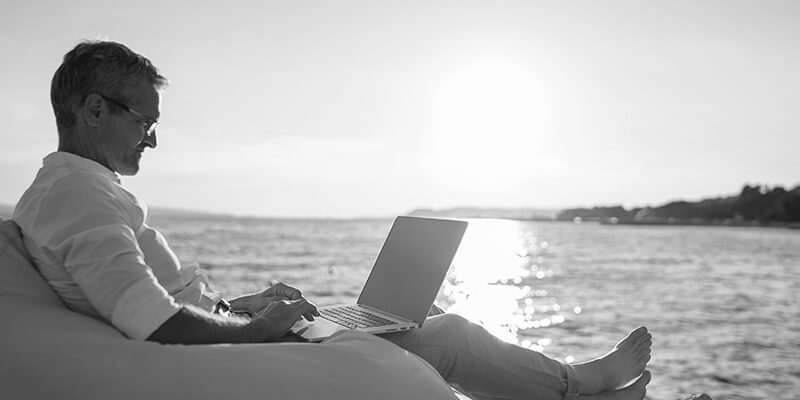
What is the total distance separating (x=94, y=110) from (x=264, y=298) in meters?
0.90

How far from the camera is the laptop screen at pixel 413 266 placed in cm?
242

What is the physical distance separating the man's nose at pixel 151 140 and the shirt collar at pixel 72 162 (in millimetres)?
190

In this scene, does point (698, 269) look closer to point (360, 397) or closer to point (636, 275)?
point (636, 275)

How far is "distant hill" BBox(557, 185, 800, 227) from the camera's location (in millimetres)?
56706

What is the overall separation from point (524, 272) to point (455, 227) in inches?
569

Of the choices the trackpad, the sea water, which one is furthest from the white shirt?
the sea water

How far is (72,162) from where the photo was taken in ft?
6.08

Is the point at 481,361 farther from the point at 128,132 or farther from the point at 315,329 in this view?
the point at 128,132

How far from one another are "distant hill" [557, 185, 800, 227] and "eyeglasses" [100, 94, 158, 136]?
2428 inches

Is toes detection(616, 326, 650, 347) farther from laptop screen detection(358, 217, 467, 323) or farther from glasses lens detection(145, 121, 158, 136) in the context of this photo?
glasses lens detection(145, 121, 158, 136)

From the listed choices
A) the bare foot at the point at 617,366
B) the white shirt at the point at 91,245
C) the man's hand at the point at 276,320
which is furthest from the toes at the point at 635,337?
the white shirt at the point at 91,245

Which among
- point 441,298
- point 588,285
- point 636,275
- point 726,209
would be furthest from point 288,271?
point 726,209

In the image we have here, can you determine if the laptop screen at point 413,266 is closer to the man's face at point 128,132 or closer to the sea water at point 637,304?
the sea water at point 637,304

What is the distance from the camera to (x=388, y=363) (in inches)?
73.6
